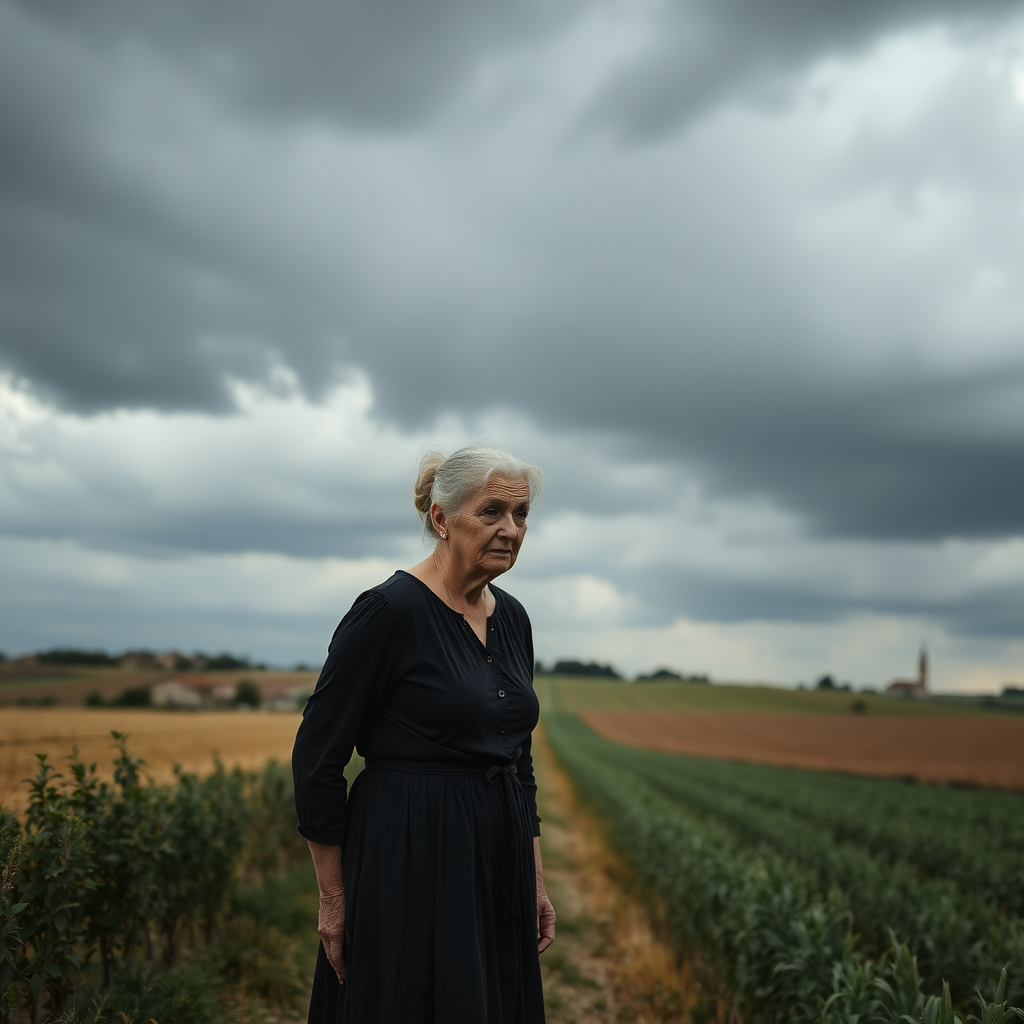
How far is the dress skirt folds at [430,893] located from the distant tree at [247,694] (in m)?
70.0

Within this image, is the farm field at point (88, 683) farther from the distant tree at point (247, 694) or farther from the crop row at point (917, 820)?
the crop row at point (917, 820)

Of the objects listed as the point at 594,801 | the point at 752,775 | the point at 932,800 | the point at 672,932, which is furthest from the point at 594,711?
the point at 672,932

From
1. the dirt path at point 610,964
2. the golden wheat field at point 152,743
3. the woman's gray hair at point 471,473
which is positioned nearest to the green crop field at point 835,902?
the dirt path at point 610,964

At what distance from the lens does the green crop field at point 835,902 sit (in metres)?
4.36

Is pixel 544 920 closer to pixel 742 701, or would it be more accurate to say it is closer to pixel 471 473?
pixel 471 473

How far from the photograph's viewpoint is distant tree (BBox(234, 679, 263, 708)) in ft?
223

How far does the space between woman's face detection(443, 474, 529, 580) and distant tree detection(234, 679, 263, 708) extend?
70088 millimetres

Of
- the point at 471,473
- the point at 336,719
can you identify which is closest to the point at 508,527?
the point at 471,473

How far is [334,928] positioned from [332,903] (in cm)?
7

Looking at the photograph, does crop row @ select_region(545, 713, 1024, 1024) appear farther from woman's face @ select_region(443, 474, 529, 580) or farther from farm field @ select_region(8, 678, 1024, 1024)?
woman's face @ select_region(443, 474, 529, 580)

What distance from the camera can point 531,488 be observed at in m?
2.76

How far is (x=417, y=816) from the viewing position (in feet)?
7.97

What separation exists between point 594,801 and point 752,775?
51.1ft

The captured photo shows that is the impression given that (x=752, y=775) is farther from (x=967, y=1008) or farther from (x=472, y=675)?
(x=472, y=675)
